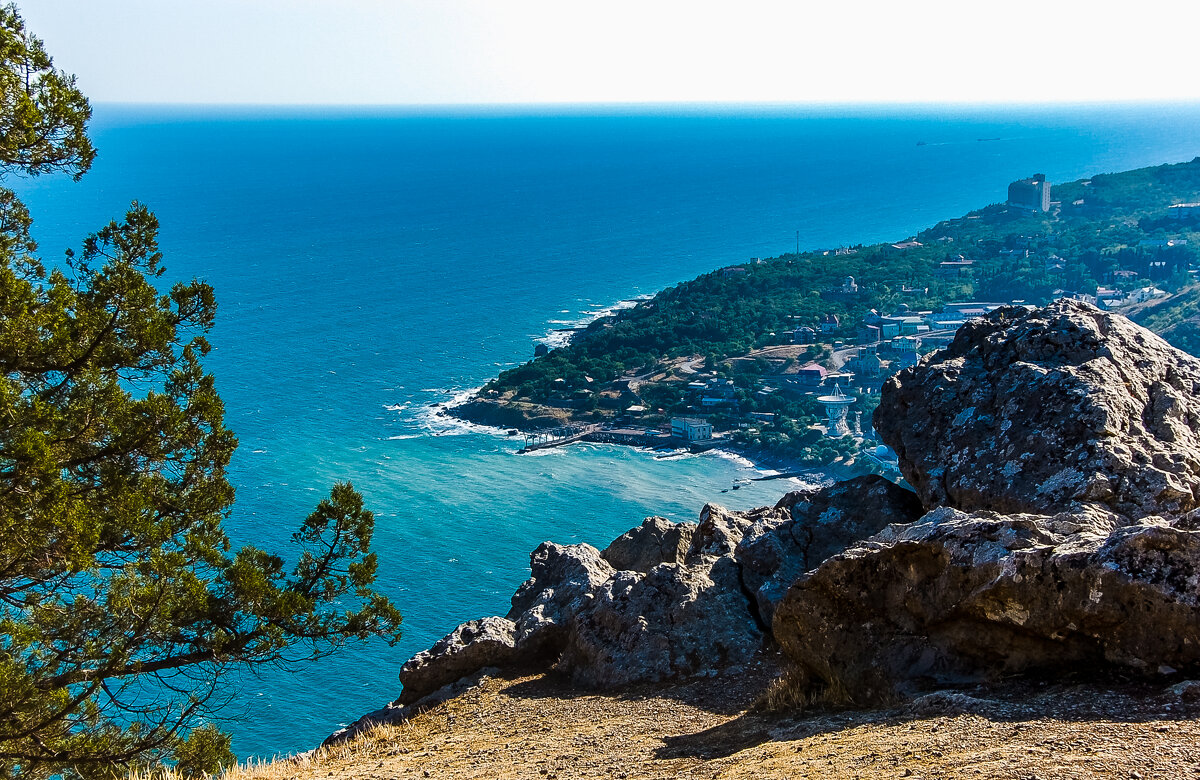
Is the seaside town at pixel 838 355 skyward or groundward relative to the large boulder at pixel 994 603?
groundward

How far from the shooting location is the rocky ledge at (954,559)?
6.76m

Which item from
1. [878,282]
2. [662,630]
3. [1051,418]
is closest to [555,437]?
[878,282]

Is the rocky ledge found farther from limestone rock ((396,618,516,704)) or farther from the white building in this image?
the white building

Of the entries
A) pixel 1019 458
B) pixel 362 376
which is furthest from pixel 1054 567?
pixel 362 376

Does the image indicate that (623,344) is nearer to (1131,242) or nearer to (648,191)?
(1131,242)

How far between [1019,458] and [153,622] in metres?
7.93

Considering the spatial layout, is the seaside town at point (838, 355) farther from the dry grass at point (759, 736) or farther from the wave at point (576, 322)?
the dry grass at point (759, 736)

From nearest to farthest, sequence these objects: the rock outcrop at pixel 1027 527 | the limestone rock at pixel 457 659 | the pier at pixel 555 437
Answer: the rock outcrop at pixel 1027 527 → the limestone rock at pixel 457 659 → the pier at pixel 555 437

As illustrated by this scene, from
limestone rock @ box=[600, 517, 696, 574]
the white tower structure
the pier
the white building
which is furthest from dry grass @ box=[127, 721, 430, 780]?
the white tower structure

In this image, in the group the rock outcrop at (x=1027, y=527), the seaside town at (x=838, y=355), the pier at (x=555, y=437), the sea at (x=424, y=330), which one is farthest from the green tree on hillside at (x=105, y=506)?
the pier at (x=555, y=437)

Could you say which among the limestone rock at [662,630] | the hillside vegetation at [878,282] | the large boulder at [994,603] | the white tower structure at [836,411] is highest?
the large boulder at [994,603]

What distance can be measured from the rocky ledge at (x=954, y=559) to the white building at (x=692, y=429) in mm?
49805

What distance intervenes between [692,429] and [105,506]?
176 feet

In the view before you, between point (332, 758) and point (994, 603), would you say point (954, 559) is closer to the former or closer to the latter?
point (994, 603)
